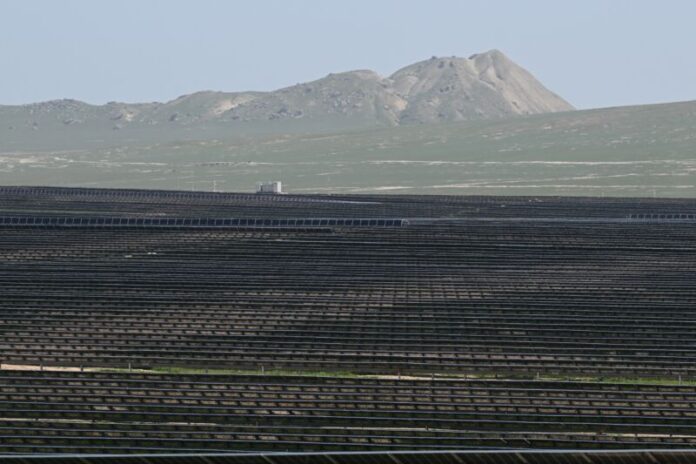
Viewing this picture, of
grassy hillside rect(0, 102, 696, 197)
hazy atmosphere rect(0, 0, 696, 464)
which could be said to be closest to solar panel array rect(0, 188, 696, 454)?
hazy atmosphere rect(0, 0, 696, 464)

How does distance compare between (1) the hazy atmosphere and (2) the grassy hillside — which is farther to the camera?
(2) the grassy hillside

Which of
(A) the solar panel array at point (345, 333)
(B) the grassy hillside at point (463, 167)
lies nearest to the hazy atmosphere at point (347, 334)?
(A) the solar panel array at point (345, 333)

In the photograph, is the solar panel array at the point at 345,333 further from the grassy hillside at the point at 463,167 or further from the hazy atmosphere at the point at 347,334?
the grassy hillside at the point at 463,167

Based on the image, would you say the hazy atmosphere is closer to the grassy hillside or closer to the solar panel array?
the solar panel array

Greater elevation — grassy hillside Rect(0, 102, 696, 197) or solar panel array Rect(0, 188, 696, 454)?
solar panel array Rect(0, 188, 696, 454)

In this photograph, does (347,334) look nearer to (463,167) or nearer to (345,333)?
(345,333)

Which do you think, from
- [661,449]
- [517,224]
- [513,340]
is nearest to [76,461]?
[661,449]

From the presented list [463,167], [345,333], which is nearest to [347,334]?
[345,333]

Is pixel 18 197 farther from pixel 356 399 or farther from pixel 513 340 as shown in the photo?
pixel 356 399
